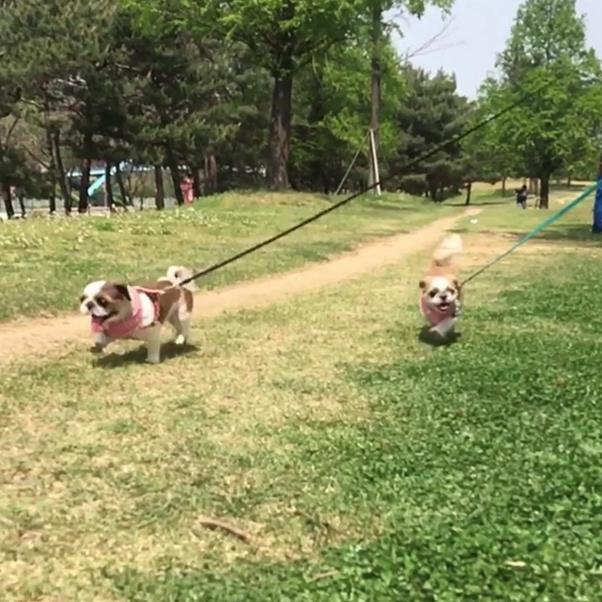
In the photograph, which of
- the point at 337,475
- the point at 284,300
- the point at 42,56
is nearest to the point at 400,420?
the point at 337,475

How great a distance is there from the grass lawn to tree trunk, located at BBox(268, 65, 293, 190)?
1830 centimetres

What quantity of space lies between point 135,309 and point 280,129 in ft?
63.6

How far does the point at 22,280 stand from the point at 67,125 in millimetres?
27002

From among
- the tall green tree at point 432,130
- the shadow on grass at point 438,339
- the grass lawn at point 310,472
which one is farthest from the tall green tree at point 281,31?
the tall green tree at point 432,130

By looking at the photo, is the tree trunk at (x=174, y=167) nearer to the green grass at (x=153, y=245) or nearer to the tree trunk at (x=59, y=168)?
the tree trunk at (x=59, y=168)

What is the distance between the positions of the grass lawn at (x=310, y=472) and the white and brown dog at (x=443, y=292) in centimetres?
29

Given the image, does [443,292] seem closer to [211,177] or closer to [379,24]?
[379,24]

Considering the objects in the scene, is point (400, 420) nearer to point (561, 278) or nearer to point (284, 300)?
point (284, 300)

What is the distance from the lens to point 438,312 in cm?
628

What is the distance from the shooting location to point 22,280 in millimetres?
9555

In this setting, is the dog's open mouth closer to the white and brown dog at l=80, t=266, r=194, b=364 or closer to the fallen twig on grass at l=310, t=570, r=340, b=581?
the white and brown dog at l=80, t=266, r=194, b=364

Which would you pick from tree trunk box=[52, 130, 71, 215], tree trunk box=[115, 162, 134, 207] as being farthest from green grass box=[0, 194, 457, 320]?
tree trunk box=[115, 162, 134, 207]

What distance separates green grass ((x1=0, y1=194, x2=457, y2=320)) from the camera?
31.2 ft

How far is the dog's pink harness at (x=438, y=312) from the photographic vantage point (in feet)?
20.5
